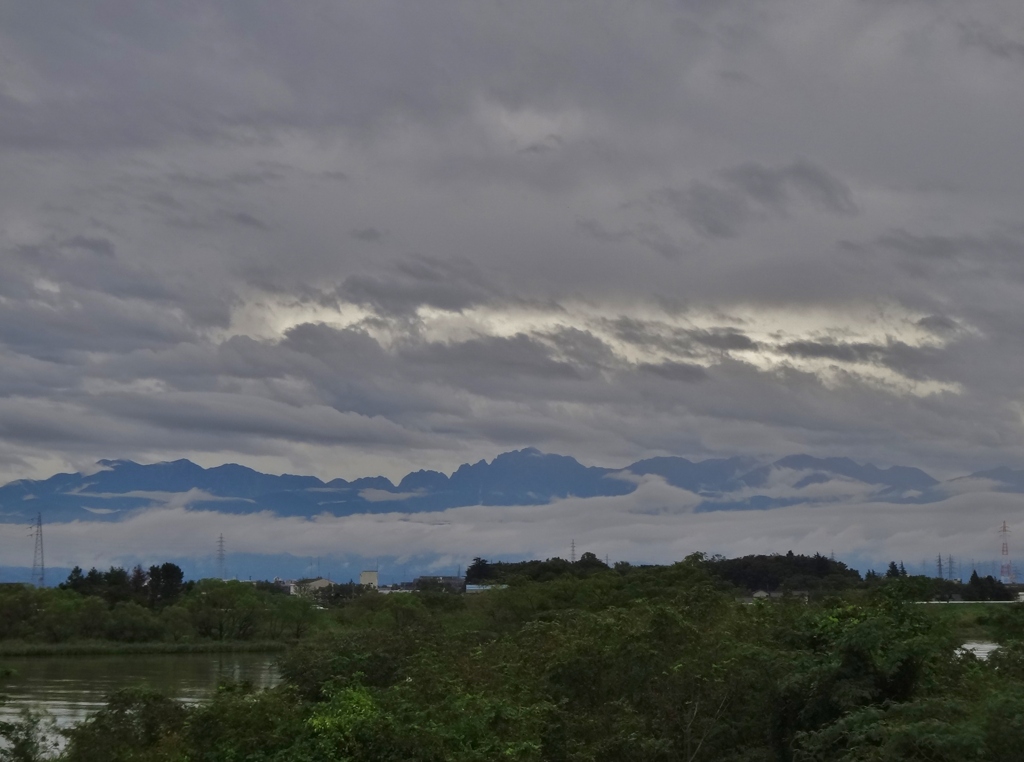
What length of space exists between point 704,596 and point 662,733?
7331mm

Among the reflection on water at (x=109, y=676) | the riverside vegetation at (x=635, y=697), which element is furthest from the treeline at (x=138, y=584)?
the riverside vegetation at (x=635, y=697)

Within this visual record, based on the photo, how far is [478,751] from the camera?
19.1 m

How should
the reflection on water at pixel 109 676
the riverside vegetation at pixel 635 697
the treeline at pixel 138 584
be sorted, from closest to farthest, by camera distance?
the riverside vegetation at pixel 635 697
the reflection on water at pixel 109 676
the treeline at pixel 138 584

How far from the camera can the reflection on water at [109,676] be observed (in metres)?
52.9

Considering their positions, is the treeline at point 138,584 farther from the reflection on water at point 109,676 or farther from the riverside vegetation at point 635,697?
the riverside vegetation at point 635,697

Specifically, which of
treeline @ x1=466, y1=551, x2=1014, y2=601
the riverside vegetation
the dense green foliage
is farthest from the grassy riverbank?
the riverside vegetation

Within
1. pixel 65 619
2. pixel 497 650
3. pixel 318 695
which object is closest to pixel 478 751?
pixel 318 695

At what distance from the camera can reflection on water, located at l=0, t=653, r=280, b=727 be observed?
52.9 m

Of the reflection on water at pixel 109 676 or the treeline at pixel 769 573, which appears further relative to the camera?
the treeline at pixel 769 573

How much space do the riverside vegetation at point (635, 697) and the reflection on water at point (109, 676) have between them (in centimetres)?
2084

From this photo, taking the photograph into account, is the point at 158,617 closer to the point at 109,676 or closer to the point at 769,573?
the point at 109,676

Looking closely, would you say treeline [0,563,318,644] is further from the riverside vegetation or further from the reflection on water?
the riverside vegetation

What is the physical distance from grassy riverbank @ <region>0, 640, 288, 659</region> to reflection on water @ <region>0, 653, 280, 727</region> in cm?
203

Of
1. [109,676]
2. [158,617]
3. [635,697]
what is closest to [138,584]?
[158,617]
